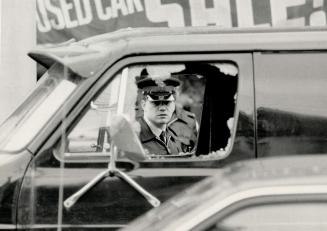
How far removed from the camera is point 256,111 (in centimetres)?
410

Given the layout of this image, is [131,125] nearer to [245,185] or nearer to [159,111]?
[159,111]

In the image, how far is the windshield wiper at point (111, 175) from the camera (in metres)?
4.02

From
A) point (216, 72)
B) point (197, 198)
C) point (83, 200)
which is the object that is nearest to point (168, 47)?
point (216, 72)

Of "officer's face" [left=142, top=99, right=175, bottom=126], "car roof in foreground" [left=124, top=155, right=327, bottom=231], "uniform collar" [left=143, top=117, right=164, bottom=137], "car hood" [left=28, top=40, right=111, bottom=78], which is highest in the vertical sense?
"car hood" [left=28, top=40, right=111, bottom=78]

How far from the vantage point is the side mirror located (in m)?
3.79

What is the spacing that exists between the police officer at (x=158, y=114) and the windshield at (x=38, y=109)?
404mm

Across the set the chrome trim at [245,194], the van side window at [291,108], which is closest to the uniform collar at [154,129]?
the van side window at [291,108]

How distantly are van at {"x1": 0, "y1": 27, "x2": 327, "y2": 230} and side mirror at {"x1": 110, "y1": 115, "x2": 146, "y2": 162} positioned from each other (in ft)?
0.05

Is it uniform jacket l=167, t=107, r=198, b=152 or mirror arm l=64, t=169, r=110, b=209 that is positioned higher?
uniform jacket l=167, t=107, r=198, b=152

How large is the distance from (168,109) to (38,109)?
0.77 metres

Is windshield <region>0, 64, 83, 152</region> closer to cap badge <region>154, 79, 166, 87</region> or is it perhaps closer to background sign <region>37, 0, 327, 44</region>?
cap badge <region>154, 79, 166, 87</region>

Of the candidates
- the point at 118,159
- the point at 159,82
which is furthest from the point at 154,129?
the point at 118,159

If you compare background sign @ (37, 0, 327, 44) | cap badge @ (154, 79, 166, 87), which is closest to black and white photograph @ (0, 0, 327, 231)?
cap badge @ (154, 79, 166, 87)

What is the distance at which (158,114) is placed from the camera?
4.50 metres
